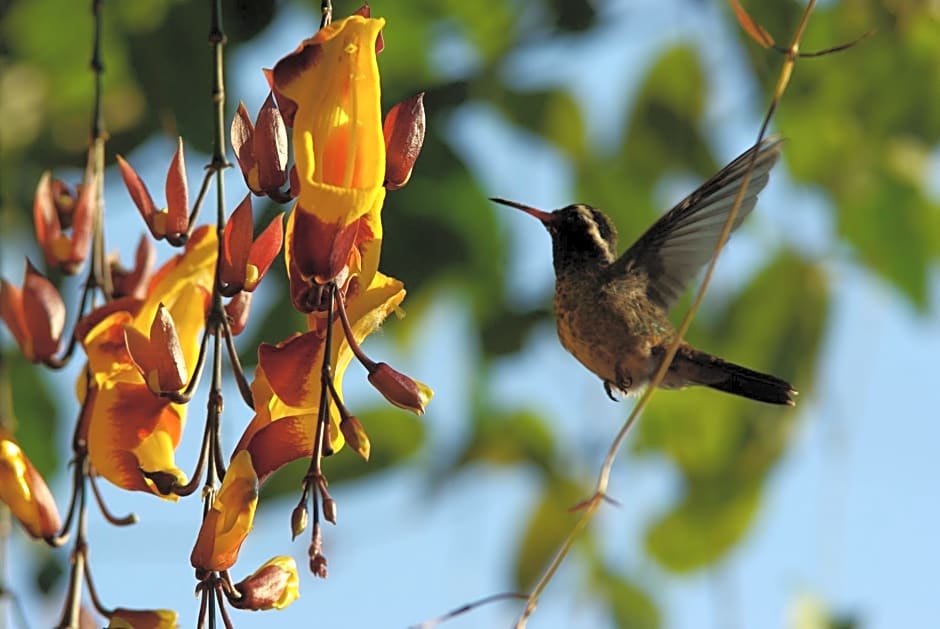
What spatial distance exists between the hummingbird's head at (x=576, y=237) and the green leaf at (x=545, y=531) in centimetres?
58

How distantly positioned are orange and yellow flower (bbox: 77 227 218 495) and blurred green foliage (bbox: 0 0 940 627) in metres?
0.50

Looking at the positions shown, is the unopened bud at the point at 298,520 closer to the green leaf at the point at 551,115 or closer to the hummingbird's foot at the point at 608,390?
the hummingbird's foot at the point at 608,390

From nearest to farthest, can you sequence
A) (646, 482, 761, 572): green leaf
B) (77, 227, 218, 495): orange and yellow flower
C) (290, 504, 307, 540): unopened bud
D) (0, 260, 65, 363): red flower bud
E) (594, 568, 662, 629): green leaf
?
1. (290, 504, 307, 540): unopened bud
2. (77, 227, 218, 495): orange and yellow flower
3. (0, 260, 65, 363): red flower bud
4. (646, 482, 761, 572): green leaf
5. (594, 568, 662, 629): green leaf

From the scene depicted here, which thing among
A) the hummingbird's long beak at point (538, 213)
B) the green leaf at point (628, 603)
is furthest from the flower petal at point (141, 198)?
the green leaf at point (628, 603)

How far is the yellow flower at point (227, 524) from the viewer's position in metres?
0.61

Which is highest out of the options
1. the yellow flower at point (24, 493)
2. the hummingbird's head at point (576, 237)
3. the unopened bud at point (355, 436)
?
the hummingbird's head at point (576, 237)

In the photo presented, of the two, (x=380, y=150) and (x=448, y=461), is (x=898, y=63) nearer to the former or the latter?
(x=448, y=461)

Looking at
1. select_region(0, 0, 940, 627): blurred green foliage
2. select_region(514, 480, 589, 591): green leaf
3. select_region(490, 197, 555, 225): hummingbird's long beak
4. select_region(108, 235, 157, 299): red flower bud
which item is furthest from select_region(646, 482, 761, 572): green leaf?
select_region(108, 235, 157, 299): red flower bud

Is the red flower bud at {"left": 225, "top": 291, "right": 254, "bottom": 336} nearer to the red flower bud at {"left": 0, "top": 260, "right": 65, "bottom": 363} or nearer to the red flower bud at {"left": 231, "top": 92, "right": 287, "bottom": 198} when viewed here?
the red flower bud at {"left": 231, "top": 92, "right": 287, "bottom": 198}

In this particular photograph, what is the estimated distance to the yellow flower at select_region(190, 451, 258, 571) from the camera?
61 centimetres

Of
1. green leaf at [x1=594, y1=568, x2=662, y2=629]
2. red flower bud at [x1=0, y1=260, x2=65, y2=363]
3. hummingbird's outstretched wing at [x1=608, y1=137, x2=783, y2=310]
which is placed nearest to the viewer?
red flower bud at [x1=0, y1=260, x2=65, y2=363]

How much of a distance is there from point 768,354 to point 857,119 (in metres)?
0.26

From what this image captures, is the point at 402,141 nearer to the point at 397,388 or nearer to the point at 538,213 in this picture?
the point at 397,388

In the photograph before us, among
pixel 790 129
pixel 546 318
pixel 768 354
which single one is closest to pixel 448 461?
pixel 546 318
